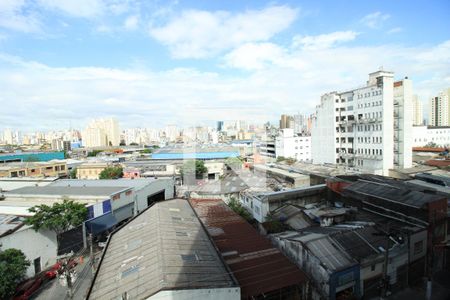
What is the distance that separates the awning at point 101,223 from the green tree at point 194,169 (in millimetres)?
15776

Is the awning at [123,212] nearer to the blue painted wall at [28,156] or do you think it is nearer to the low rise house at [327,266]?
the low rise house at [327,266]

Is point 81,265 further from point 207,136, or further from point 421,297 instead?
point 207,136

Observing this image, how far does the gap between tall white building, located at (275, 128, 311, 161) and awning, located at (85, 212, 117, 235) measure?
94.1ft

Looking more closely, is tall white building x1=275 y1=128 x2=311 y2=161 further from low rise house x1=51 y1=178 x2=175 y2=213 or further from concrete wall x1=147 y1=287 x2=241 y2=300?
concrete wall x1=147 y1=287 x2=241 y2=300

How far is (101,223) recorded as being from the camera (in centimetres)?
1567

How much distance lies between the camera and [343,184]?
50.8 ft

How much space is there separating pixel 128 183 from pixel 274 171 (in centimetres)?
1282

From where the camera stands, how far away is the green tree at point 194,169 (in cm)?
3234

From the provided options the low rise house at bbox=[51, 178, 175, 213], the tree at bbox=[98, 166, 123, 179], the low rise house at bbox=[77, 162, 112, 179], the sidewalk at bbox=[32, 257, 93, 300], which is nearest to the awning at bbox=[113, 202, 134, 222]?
the low rise house at bbox=[51, 178, 175, 213]

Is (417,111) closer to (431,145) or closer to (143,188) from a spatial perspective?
(431,145)

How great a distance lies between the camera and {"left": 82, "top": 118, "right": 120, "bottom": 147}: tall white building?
93.3 m

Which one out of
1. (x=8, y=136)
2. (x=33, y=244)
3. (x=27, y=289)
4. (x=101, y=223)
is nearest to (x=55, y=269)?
(x=33, y=244)

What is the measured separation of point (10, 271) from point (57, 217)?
3.80 meters

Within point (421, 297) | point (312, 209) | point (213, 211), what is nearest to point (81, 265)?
point (213, 211)
